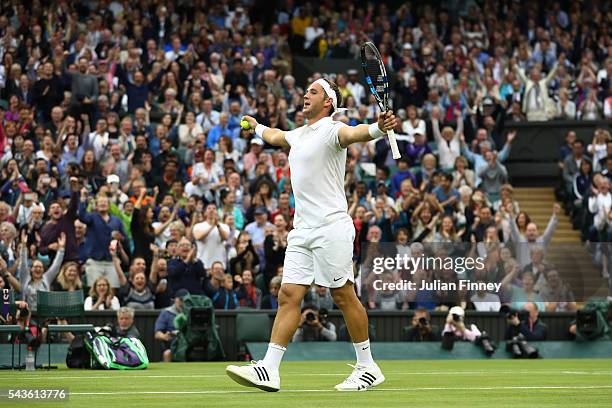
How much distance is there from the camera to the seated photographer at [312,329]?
18781 millimetres

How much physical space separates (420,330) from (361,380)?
352 inches

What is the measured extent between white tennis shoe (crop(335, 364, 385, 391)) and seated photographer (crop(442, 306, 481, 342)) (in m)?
8.59

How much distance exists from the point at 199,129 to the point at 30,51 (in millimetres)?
3690

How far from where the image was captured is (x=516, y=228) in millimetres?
21297

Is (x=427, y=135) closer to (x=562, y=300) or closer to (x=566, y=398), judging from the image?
(x=562, y=300)

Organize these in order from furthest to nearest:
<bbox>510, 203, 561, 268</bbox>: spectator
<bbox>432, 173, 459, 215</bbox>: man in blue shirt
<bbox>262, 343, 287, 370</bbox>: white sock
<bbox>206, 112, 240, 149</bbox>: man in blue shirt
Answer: <bbox>206, 112, 240, 149</bbox>: man in blue shirt, <bbox>432, 173, 459, 215</bbox>: man in blue shirt, <bbox>510, 203, 561, 268</bbox>: spectator, <bbox>262, 343, 287, 370</bbox>: white sock

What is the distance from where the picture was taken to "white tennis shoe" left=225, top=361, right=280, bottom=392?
33.0 feet

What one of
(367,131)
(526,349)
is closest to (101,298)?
(526,349)

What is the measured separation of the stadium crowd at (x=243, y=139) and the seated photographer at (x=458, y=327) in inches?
16.9

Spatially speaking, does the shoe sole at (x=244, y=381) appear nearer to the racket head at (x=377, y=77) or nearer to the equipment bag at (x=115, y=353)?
the racket head at (x=377, y=77)

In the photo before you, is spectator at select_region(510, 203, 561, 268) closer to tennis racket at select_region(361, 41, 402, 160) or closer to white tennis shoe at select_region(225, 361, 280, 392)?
tennis racket at select_region(361, 41, 402, 160)

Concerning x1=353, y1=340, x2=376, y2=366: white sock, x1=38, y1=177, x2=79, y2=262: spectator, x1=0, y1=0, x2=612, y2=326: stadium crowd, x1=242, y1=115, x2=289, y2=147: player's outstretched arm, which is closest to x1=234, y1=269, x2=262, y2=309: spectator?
x1=0, y1=0, x2=612, y2=326: stadium crowd

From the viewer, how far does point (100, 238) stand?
19.4 metres

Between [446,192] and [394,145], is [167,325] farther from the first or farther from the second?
[394,145]
